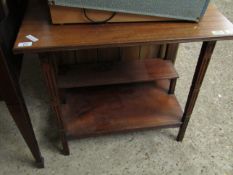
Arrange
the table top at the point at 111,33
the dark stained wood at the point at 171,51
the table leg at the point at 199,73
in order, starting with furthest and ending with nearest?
the dark stained wood at the point at 171,51
the table leg at the point at 199,73
the table top at the point at 111,33

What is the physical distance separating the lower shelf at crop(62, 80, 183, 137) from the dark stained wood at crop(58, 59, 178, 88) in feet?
0.55

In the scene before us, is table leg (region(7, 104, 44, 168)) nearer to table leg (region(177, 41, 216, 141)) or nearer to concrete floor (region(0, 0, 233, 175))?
concrete floor (region(0, 0, 233, 175))

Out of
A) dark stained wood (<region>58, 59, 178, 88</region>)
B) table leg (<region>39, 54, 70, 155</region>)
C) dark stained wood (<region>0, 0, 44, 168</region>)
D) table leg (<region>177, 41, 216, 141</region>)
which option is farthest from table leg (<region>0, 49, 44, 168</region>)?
table leg (<region>177, 41, 216, 141</region>)

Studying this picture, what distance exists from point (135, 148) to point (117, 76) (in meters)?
0.38

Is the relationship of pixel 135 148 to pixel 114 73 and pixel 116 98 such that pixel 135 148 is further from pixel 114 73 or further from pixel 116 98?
pixel 114 73

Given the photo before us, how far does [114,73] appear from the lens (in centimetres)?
117

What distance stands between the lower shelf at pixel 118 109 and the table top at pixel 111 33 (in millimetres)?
487

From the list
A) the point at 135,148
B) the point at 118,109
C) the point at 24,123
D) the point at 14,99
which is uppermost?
the point at 14,99

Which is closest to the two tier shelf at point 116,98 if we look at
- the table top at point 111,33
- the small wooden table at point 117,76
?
the small wooden table at point 117,76

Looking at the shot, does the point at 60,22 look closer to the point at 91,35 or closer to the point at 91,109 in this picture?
the point at 91,35

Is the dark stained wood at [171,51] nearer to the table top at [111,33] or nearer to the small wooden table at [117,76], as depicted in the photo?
the small wooden table at [117,76]

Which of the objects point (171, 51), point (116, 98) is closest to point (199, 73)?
point (171, 51)

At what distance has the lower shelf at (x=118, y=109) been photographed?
1.17 metres

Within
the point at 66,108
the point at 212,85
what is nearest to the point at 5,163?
the point at 66,108
